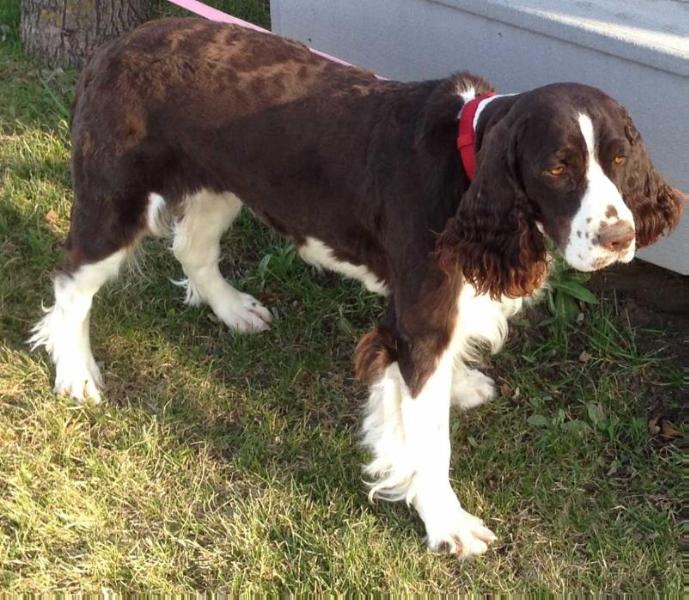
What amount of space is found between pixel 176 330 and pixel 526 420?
150 cm

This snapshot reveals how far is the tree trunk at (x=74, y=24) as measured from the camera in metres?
5.36

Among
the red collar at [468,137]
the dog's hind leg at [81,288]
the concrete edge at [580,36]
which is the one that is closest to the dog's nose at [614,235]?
the red collar at [468,137]

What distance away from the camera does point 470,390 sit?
377 centimetres

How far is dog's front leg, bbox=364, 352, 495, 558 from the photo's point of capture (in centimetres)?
316

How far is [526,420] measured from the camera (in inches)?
145

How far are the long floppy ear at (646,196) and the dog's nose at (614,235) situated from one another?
A: 224 millimetres

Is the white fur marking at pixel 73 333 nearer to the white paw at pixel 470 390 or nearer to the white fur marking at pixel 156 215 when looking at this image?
the white fur marking at pixel 156 215

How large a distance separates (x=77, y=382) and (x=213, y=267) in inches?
28.9

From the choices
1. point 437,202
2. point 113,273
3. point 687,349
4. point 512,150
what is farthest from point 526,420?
point 113,273

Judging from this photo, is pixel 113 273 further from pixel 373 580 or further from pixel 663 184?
pixel 663 184

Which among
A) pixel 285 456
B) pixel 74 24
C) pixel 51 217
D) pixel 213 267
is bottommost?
pixel 285 456

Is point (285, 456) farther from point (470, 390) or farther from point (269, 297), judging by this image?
point (269, 297)

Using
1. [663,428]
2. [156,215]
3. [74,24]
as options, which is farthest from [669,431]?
[74,24]

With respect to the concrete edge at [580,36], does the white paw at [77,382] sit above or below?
below
